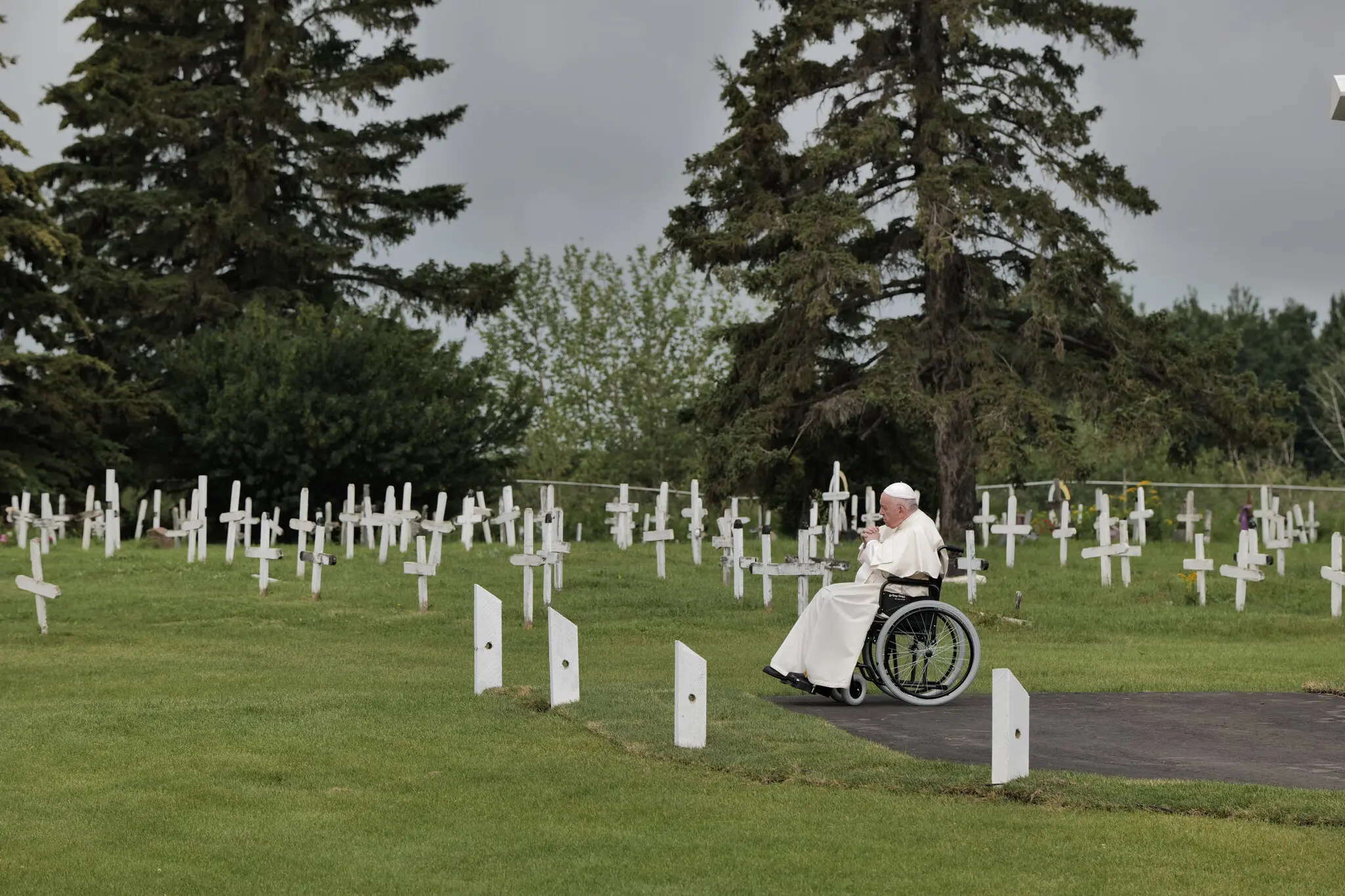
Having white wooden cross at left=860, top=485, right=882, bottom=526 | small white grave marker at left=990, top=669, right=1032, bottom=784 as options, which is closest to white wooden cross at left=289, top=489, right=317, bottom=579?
white wooden cross at left=860, top=485, right=882, bottom=526

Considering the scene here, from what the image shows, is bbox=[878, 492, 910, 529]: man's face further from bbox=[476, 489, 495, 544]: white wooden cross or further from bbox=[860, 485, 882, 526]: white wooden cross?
bbox=[476, 489, 495, 544]: white wooden cross

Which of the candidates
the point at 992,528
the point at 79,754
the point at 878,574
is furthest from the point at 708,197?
the point at 79,754

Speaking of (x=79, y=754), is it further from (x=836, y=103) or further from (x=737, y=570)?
(x=836, y=103)

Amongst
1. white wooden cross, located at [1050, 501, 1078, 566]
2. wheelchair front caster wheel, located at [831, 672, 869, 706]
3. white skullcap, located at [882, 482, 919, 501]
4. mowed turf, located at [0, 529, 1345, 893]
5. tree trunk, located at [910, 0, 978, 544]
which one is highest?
tree trunk, located at [910, 0, 978, 544]

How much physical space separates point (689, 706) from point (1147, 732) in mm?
3312

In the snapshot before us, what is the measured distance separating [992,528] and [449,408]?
53.0 feet

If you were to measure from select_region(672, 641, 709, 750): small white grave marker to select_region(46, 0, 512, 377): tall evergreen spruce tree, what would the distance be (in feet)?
115

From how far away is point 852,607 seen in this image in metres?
13.6

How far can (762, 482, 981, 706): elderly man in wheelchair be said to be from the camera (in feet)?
44.7

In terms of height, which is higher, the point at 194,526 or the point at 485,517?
the point at 485,517

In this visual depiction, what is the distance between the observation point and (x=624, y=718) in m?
12.7

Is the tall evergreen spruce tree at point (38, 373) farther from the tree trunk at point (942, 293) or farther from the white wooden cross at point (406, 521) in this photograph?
the tree trunk at point (942, 293)

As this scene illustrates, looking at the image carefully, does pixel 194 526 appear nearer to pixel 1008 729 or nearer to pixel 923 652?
pixel 923 652

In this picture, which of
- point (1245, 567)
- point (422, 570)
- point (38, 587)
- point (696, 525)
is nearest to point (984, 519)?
point (696, 525)
